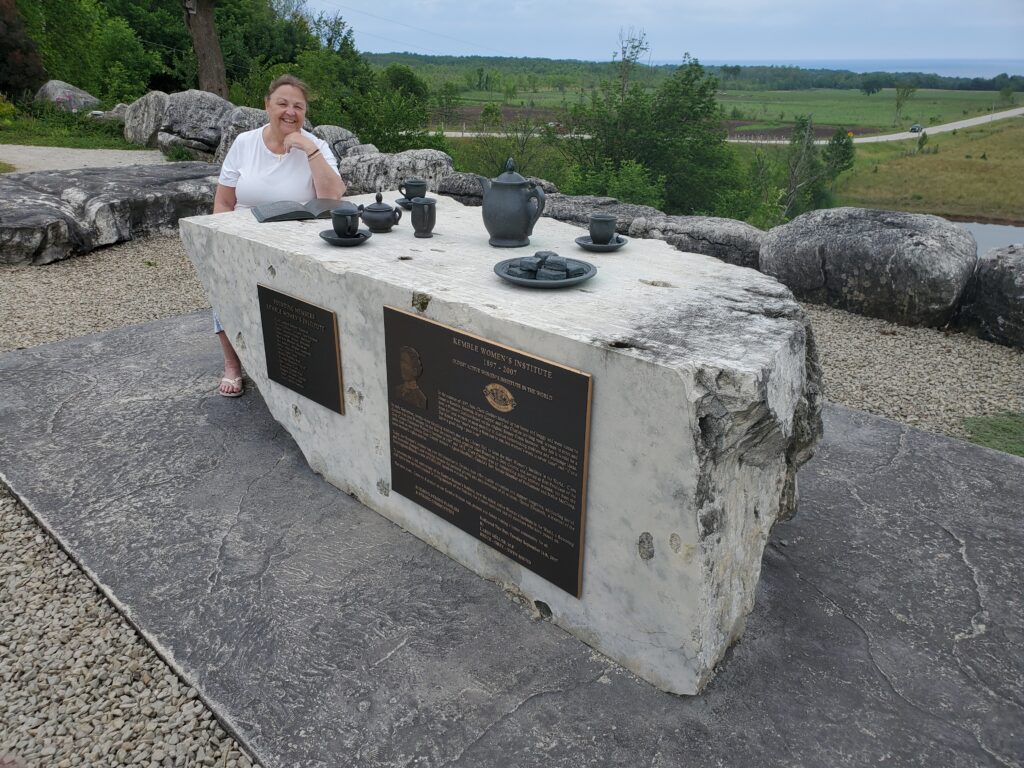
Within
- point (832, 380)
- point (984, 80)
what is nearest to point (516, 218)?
point (832, 380)

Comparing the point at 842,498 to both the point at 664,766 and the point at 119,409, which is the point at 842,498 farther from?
the point at 119,409

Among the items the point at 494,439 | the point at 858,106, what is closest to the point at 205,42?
the point at 494,439

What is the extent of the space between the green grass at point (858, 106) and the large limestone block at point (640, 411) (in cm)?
2283

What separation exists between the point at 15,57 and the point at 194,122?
811 centimetres

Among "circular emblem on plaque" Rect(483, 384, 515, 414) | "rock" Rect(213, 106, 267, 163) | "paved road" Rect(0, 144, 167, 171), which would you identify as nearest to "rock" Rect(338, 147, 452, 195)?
"rock" Rect(213, 106, 267, 163)

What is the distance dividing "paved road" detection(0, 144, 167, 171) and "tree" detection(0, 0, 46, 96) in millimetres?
4824

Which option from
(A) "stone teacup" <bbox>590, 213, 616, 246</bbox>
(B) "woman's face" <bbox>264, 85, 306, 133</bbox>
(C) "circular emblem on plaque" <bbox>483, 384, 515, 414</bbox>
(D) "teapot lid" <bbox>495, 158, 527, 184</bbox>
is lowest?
(C) "circular emblem on plaque" <bbox>483, 384, 515, 414</bbox>

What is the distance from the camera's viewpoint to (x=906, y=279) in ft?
21.6

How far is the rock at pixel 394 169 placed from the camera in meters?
10.4

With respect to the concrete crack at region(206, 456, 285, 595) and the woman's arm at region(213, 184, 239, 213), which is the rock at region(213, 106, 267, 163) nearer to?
the woman's arm at region(213, 184, 239, 213)

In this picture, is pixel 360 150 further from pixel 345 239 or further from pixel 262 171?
pixel 345 239

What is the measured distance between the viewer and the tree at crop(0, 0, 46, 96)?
17.8m

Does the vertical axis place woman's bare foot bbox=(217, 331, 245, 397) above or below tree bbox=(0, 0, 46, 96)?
below

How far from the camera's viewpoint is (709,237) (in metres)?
7.66
